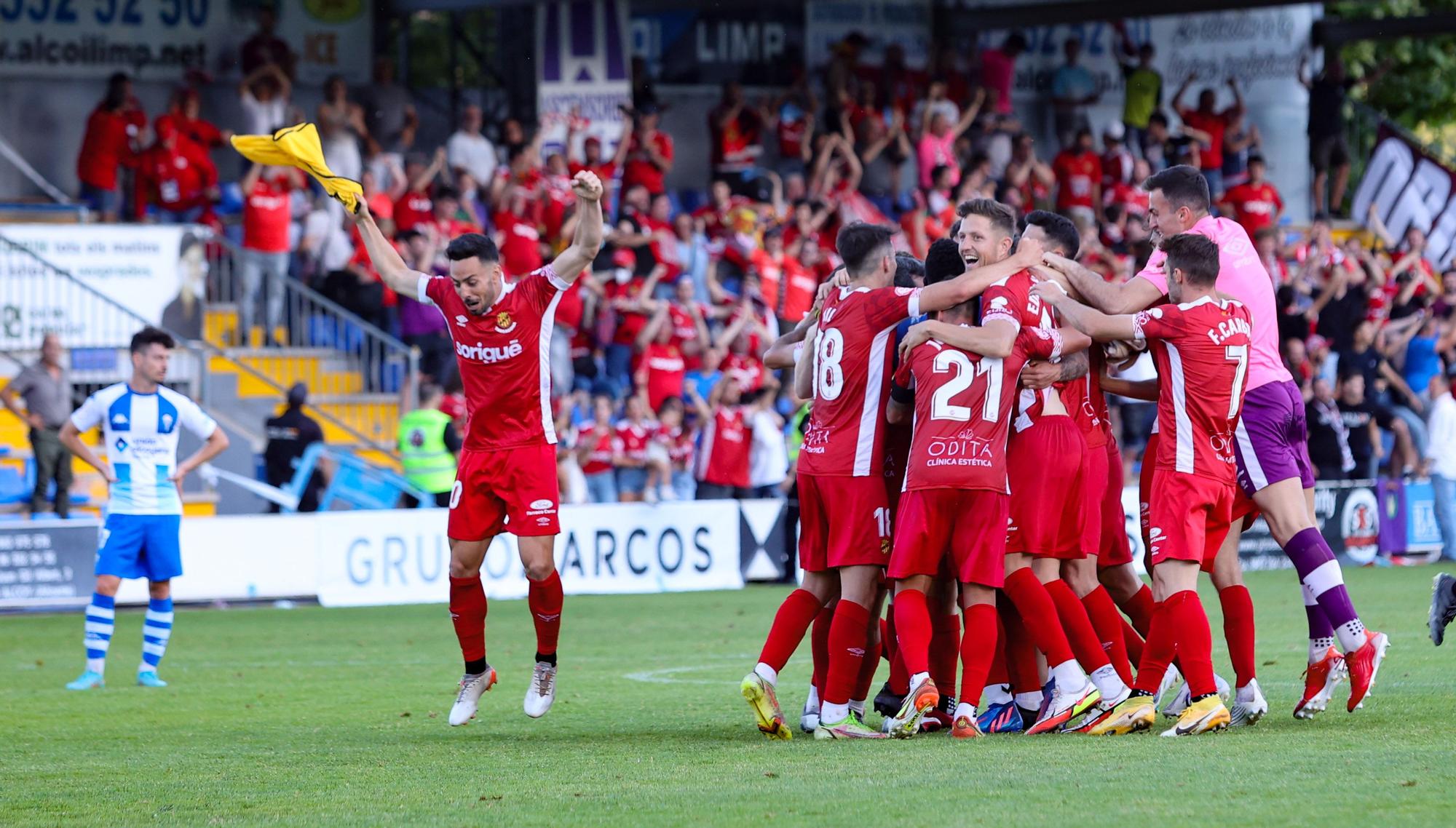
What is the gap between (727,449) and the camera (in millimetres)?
21016

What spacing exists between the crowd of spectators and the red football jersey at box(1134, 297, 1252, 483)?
12789mm

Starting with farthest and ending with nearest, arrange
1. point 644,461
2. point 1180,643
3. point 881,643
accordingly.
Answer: point 644,461 → point 881,643 → point 1180,643

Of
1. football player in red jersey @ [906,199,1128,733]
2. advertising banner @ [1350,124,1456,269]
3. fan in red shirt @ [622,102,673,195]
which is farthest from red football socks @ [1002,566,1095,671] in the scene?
advertising banner @ [1350,124,1456,269]

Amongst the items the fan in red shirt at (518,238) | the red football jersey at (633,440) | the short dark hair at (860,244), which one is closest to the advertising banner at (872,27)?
the fan in red shirt at (518,238)

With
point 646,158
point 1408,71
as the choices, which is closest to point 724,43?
point 646,158

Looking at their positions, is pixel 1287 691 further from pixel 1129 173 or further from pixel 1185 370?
pixel 1129 173

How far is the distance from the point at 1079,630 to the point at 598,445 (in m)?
12.8

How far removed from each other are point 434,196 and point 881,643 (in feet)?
46.2

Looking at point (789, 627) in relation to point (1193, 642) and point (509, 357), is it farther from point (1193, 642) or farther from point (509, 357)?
point (509, 357)

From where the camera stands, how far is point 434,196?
2245cm

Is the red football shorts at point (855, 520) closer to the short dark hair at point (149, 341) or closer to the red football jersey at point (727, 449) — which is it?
the short dark hair at point (149, 341)

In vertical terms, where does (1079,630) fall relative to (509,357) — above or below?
below

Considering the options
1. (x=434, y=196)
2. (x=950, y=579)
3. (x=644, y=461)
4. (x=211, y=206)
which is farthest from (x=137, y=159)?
(x=950, y=579)

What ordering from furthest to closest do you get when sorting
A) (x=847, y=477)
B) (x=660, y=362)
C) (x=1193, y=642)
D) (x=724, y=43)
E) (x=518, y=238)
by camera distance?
(x=724, y=43), (x=518, y=238), (x=660, y=362), (x=847, y=477), (x=1193, y=642)
